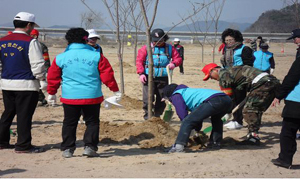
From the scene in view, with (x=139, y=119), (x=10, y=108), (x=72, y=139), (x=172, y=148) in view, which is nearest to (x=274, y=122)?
(x=139, y=119)

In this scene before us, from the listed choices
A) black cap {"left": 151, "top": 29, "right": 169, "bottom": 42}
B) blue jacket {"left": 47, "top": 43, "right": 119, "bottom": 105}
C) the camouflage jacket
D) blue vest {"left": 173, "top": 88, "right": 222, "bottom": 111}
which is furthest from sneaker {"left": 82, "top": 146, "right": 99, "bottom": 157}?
black cap {"left": 151, "top": 29, "right": 169, "bottom": 42}

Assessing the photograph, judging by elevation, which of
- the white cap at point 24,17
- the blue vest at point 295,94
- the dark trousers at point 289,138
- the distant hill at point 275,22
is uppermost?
the distant hill at point 275,22

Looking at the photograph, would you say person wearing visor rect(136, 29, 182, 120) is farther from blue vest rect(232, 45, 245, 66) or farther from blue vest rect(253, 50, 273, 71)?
blue vest rect(253, 50, 273, 71)

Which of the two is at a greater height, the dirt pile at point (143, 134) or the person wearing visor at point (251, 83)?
the person wearing visor at point (251, 83)

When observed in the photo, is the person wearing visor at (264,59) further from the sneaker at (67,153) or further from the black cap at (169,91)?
the sneaker at (67,153)

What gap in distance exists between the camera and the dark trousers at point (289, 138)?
495 centimetres

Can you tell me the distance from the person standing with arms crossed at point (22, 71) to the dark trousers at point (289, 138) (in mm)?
3263

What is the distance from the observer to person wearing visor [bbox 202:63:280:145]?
6.04 m

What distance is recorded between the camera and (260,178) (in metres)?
4.61

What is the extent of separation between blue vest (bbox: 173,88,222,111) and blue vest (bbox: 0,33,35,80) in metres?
2.10

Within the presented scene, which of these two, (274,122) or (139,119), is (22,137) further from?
(274,122)

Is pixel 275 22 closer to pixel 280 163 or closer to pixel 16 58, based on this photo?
pixel 280 163

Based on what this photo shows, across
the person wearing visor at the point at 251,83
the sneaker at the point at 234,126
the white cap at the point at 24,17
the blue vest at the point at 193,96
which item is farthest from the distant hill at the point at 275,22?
the white cap at the point at 24,17

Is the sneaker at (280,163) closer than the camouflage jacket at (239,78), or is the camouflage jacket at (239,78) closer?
the sneaker at (280,163)
